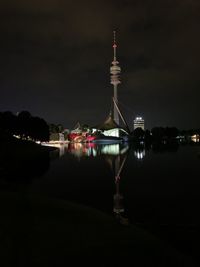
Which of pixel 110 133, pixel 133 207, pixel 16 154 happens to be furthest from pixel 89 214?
pixel 110 133

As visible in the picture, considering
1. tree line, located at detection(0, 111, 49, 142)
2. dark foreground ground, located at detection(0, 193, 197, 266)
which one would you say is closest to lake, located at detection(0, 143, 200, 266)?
dark foreground ground, located at detection(0, 193, 197, 266)

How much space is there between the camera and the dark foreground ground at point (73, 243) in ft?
18.6

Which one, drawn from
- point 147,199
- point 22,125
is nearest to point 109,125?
point 22,125

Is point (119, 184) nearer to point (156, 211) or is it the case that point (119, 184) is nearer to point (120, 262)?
point (156, 211)

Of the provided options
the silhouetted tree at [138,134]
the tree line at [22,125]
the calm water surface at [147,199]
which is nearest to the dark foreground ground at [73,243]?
the calm water surface at [147,199]

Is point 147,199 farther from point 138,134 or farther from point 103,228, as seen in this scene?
point 138,134

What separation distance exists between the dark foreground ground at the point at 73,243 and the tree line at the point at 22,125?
4328 cm

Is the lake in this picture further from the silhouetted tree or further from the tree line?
the silhouetted tree

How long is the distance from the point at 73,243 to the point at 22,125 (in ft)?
171

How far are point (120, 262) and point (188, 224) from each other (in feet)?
13.4

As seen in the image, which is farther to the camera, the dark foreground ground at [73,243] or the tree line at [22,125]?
the tree line at [22,125]

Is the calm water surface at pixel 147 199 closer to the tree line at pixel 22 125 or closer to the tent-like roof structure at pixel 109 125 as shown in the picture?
the tree line at pixel 22 125

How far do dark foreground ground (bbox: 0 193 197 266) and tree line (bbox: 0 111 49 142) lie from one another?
43281 mm

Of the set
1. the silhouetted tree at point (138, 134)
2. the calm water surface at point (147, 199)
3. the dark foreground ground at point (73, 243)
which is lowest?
the calm water surface at point (147, 199)
